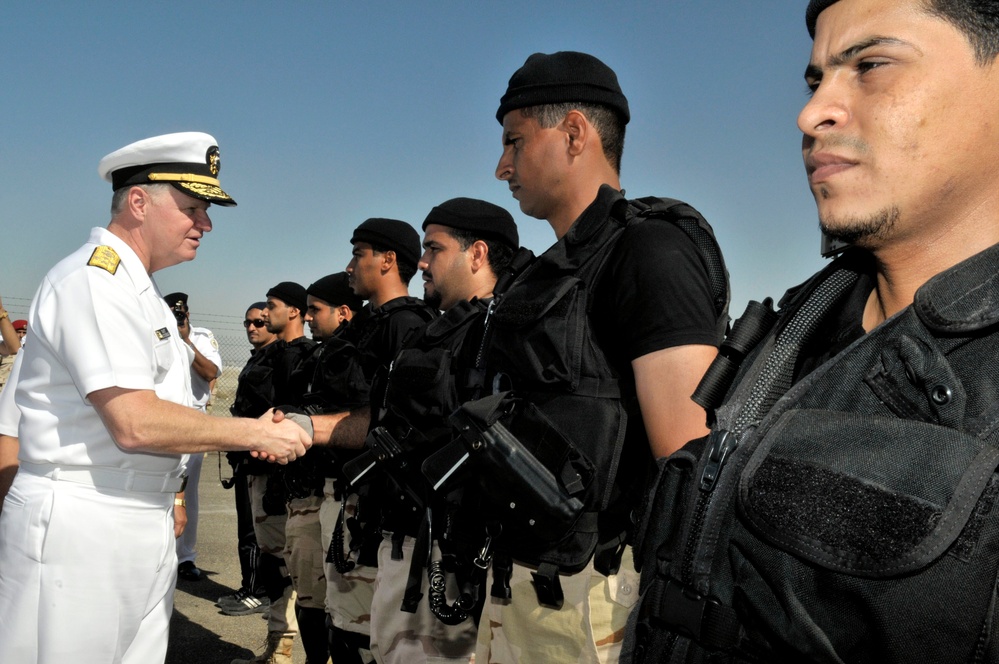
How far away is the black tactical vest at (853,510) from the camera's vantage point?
0.86 m

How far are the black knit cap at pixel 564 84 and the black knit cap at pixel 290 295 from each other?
500 cm

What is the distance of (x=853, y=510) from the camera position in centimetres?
93

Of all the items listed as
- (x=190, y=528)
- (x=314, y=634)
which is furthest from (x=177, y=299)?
(x=314, y=634)

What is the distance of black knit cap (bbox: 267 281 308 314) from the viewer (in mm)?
7316

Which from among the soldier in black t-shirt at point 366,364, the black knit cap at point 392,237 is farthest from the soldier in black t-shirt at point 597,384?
the black knit cap at point 392,237

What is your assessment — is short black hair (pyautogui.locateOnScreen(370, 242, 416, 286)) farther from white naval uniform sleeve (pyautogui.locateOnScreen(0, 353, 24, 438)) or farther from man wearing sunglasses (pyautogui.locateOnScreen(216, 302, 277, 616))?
white naval uniform sleeve (pyautogui.locateOnScreen(0, 353, 24, 438))

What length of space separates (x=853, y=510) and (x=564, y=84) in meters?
2.01

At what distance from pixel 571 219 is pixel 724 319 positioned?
2.28 ft

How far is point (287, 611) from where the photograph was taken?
5141mm

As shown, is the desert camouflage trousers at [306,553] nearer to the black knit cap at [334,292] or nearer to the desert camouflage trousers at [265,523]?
the desert camouflage trousers at [265,523]

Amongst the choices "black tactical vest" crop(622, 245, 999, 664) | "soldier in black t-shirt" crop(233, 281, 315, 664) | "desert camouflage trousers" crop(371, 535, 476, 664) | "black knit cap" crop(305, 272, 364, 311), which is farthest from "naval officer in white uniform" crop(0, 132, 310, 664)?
"black knit cap" crop(305, 272, 364, 311)

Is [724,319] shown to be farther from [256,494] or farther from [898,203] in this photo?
[256,494]

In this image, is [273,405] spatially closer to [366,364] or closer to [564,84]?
[366,364]

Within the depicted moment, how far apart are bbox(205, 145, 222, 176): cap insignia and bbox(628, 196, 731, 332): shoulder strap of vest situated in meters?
1.88
